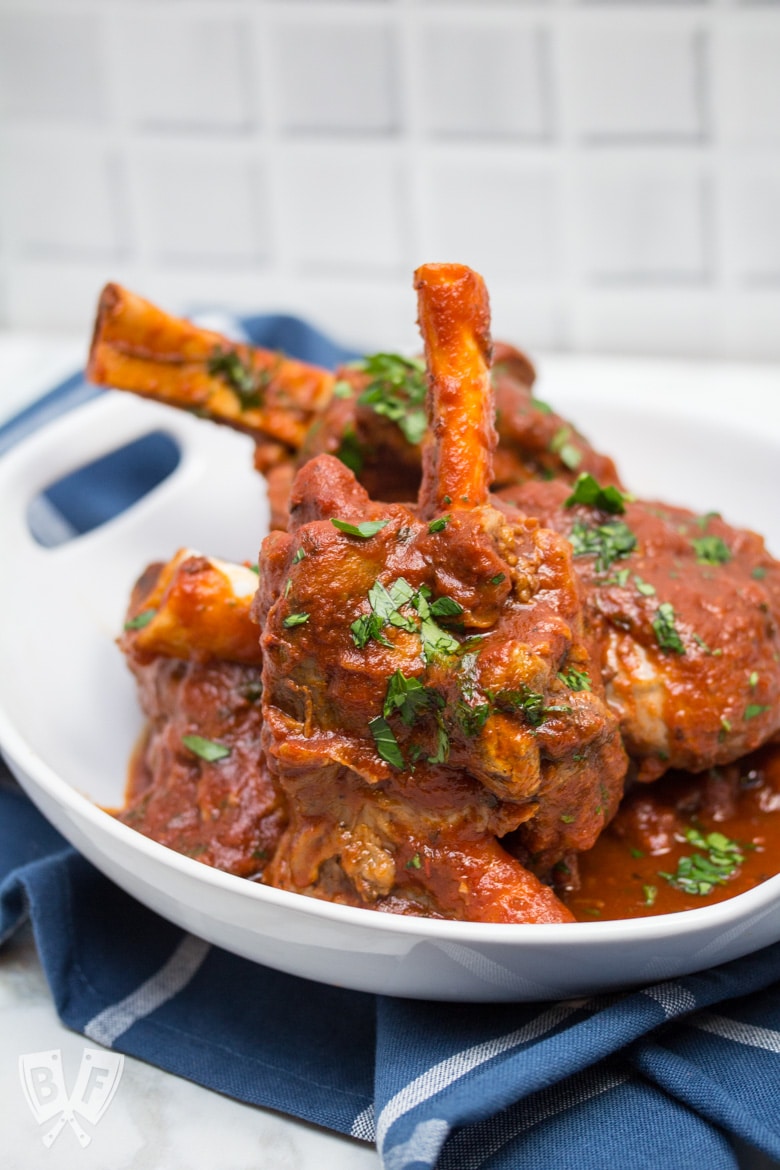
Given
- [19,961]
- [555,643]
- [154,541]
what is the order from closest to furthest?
[555,643]
[19,961]
[154,541]

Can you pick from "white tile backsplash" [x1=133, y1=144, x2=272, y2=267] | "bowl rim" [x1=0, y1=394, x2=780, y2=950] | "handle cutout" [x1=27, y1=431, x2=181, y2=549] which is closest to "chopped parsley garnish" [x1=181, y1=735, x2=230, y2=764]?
"bowl rim" [x1=0, y1=394, x2=780, y2=950]

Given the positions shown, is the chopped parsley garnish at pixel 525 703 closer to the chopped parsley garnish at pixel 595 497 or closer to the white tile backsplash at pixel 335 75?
the chopped parsley garnish at pixel 595 497

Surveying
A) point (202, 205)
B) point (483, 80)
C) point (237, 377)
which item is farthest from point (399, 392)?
point (202, 205)

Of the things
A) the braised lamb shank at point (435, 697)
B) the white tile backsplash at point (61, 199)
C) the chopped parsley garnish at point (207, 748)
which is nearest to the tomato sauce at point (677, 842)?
the braised lamb shank at point (435, 697)

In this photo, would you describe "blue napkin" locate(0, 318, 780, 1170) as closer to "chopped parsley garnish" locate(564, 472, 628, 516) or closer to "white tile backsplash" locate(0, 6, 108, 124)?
"chopped parsley garnish" locate(564, 472, 628, 516)

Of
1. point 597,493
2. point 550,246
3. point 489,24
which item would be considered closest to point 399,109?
point 489,24

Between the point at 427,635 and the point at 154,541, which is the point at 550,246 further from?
the point at 427,635
